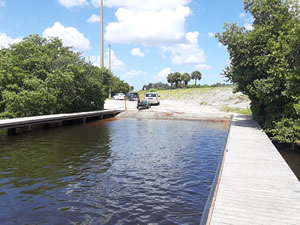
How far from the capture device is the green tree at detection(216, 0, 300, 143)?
13.0m

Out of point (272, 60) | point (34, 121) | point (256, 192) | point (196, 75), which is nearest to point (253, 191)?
point (256, 192)

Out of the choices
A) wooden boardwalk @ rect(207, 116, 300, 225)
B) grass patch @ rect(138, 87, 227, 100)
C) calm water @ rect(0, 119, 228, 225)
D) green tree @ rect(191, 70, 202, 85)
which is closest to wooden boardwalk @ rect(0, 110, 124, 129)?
calm water @ rect(0, 119, 228, 225)

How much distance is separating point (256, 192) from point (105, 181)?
4.69 meters

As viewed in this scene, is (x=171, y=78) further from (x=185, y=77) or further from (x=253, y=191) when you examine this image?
(x=253, y=191)

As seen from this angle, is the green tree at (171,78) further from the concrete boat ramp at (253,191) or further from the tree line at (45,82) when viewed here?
the concrete boat ramp at (253,191)

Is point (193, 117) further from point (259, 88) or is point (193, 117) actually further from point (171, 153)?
point (171, 153)

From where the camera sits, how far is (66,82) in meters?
24.8

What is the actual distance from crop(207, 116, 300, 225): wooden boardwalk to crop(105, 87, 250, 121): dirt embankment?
60.4ft

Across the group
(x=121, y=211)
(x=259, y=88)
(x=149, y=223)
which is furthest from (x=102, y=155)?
(x=259, y=88)

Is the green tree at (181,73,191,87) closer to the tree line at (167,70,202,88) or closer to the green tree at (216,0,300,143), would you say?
the tree line at (167,70,202,88)

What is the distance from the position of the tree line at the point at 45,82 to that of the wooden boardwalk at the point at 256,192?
18.2m

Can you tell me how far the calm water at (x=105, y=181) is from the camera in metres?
6.14

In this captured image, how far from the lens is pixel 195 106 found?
39.6m

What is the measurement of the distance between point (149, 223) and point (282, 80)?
11.8m
